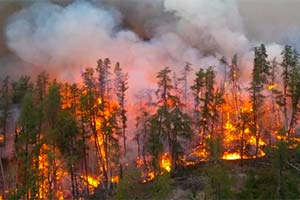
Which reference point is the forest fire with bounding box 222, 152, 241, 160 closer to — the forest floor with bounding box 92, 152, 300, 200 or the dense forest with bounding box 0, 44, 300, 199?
the dense forest with bounding box 0, 44, 300, 199

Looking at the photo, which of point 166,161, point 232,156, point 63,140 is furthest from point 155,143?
point 232,156

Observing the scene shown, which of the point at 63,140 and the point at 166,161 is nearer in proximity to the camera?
the point at 63,140

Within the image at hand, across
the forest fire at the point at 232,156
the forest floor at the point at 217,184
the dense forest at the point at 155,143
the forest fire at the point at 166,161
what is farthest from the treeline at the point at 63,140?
the forest fire at the point at 232,156

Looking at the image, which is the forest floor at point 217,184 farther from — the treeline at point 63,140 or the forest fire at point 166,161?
the treeline at point 63,140

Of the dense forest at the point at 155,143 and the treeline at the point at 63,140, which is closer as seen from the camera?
the dense forest at the point at 155,143

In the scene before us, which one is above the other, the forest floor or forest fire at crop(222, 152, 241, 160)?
forest fire at crop(222, 152, 241, 160)

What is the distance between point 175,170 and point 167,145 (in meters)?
4.41

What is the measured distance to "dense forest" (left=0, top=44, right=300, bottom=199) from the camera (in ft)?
143

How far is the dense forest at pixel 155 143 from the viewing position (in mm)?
43531

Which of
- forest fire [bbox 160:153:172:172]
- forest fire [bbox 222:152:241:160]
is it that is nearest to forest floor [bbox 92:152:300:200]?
forest fire [bbox 160:153:172:172]

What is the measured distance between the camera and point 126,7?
83.8m

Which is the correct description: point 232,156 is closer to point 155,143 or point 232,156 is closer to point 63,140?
point 155,143

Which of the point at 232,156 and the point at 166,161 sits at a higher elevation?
the point at 232,156

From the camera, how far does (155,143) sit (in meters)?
51.6
